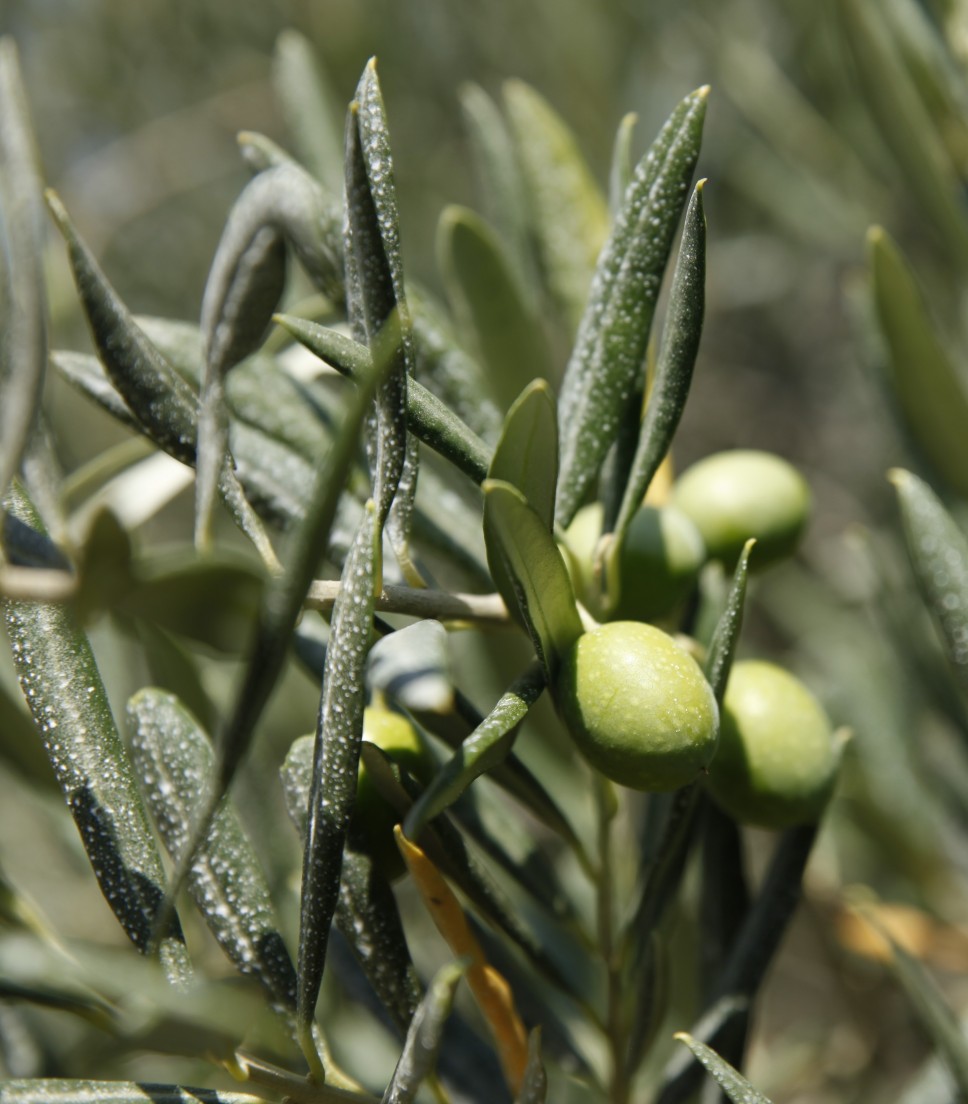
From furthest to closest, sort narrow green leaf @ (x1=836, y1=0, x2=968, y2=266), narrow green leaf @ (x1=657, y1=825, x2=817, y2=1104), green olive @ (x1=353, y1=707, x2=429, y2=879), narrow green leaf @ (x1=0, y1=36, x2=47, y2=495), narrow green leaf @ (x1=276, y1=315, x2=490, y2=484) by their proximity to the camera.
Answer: narrow green leaf @ (x1=836, y1=0, x2=968, y2=266)
narrow green leaf @ (x1=657, y1=825, x2=817, y2=1104)
green olive @ (x1=353, y1=707, x2=429, y2=879)
narrow green leaf @ (x1=276, y1=315, x2=490, y2=484)
narrow green leaf @ (x1=0, y1=36, x2=47, y2=495)

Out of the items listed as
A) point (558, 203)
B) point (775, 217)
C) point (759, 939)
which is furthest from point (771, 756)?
point (775, 217)

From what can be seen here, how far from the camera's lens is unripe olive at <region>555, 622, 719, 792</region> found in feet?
1.92

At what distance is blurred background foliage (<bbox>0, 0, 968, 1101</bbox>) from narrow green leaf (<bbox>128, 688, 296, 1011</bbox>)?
11.8 inches

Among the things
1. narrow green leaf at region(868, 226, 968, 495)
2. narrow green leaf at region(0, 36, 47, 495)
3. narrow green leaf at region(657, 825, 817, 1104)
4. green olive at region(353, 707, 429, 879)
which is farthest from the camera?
narrow green leaf at region(868, 226, 968, 495)

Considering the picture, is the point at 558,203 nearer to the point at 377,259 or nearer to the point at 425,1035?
the point at 377,259

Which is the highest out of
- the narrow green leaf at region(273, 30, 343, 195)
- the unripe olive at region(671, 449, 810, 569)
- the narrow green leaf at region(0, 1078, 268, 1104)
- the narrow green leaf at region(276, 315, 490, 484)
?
the narrow green leaf at region(273, 30, 343, 195)

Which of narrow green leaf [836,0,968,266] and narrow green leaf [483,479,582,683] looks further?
narrow green leaf [836,0,968,266]

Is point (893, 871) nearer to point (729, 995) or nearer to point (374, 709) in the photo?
point (729, 995)

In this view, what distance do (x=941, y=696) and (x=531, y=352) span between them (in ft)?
1.72

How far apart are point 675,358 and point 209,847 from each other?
38cm

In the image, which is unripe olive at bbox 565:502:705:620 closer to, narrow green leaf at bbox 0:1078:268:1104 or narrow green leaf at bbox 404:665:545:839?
narrow green leaf at bbox 404:665:545:839

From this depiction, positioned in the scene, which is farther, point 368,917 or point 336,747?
point 368,917

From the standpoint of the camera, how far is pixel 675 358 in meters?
0.63

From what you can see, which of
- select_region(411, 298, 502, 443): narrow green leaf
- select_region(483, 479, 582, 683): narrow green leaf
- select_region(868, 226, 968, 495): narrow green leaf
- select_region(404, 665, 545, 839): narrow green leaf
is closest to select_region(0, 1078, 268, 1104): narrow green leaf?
select_region(404, 665, 545, 839): narrow green leaf
